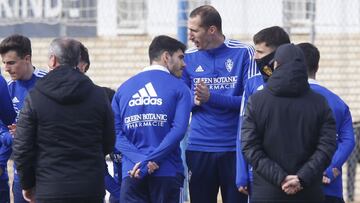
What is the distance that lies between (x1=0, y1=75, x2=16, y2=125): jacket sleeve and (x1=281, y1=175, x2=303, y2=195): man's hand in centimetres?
271

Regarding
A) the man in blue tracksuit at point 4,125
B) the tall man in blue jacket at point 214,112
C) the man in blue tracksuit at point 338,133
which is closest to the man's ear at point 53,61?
the man in blue tracksuit at point 4,125

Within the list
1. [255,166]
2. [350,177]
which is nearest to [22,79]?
Answer: [255,166]

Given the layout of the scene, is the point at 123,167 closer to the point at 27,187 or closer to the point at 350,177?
the point at 27,187

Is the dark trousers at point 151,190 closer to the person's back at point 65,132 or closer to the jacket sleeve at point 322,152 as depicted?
the person's back at point 65,132

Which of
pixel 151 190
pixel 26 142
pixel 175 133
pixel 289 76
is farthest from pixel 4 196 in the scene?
pixel 289 76

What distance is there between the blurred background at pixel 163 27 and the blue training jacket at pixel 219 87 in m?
3.93

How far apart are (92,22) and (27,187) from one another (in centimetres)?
697

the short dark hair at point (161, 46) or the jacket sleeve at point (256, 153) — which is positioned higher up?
the short dark hair at point (161, 46)

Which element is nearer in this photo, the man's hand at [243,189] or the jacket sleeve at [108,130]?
the jacket sleeve at [108,130]

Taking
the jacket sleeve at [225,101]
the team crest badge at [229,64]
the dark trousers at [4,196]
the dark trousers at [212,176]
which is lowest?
the dark trousers at [4,196]

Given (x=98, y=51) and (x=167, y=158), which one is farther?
(x=98, y=51)

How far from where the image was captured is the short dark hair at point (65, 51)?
7.68 meters

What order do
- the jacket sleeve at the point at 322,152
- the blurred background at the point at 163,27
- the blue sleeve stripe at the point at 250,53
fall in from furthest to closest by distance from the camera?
Answer: the blurred background at the point at 163,27 < the blue sleeve stripe at the point at 250,53 < the jacket sleeve at the point at 322,152

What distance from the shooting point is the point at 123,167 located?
8.76 meters
